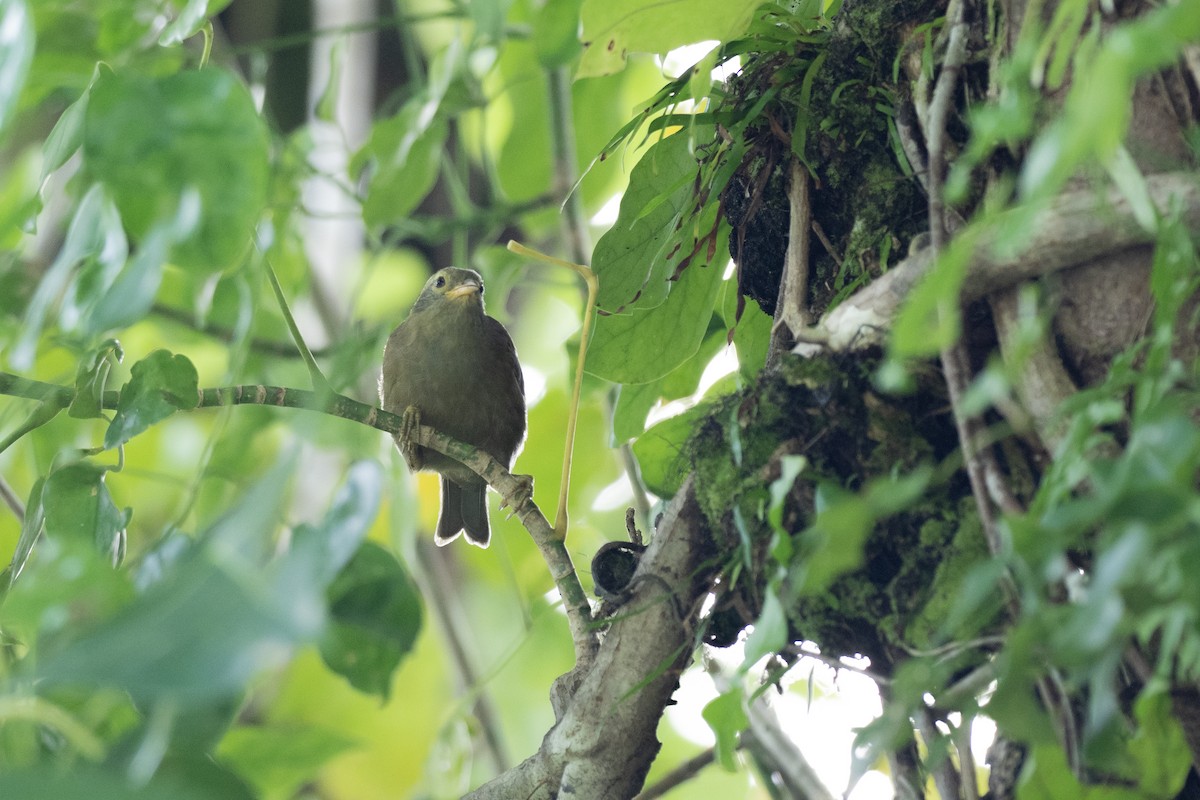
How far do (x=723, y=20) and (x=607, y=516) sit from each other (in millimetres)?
1239

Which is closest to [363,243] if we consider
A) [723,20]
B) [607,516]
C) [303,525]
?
[607,516]

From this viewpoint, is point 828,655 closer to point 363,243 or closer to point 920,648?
point 920,648

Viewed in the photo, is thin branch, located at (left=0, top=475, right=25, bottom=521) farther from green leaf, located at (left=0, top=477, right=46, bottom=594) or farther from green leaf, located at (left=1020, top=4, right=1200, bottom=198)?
green leaf, located at (left=1020, top=4, right=1200, bottom=198)

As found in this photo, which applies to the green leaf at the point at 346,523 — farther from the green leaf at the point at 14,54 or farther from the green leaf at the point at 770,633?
the green leaf at the point at 14,54

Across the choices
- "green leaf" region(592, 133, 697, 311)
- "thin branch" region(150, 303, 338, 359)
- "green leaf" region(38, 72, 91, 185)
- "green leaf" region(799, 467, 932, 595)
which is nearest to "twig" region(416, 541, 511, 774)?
"thin branch" region(150, 303, 338, 359)

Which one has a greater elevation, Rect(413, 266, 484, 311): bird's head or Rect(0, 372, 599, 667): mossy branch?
Rect(413, 266, 484, 311): bird's head

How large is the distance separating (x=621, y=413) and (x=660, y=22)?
654 mm

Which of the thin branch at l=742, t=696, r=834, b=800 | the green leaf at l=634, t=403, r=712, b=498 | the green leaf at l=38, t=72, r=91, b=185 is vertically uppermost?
the green leaf at l=38, t=72, r=91, b=185

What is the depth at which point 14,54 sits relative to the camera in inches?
47.4

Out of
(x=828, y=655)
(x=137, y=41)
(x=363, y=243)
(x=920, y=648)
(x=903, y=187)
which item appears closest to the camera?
(x=920, y=648)

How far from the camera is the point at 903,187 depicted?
1.56 metres

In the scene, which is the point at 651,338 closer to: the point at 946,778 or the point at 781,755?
the point at 781,755

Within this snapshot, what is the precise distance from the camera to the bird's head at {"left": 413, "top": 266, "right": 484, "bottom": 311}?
3.38m

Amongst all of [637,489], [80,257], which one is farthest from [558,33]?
[80,257]
